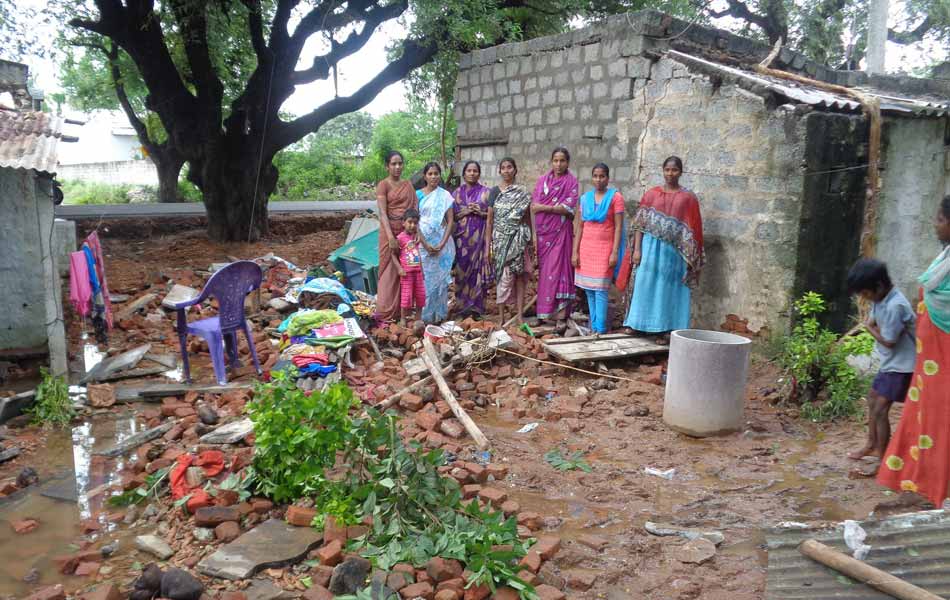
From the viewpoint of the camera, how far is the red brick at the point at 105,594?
2.89 metres

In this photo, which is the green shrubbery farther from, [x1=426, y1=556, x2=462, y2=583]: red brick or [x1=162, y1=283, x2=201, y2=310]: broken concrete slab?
[x1=162, y1=283, x2=201, y2=310]: broken concrete slab

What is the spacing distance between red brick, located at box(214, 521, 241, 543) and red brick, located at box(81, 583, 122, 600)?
52 cm

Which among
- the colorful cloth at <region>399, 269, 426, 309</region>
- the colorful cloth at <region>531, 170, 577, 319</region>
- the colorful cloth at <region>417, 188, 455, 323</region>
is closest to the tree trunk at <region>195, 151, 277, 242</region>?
the colorful cloth at <region>417, 188, 455, 323</region>

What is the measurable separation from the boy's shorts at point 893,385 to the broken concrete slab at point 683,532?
1.43m

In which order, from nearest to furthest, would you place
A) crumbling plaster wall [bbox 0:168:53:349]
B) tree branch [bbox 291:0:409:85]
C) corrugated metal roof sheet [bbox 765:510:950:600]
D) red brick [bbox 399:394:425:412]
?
corrugated metal roof sheet [bbox 765:510:950:600]
red brick [bbox 399:394:425:412]
crumbling plaster wall [bbox 0:168:53:349]
tree branch [bbox 291:0:409:85]

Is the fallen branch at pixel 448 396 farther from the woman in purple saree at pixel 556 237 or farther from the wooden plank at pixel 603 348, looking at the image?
the woman in purple saree at pixel 556 237

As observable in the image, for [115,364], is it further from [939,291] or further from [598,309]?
[939,291]

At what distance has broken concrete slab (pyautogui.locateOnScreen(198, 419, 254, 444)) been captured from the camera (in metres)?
4.57

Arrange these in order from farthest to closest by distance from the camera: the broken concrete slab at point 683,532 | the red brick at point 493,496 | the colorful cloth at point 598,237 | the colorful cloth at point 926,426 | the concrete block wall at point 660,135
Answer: the colorful cloth at point 598,237 → the concrete block wall at point 660,135 → the red brick at point 493,496 → the broken concrete slab at point 683,532 → the colorful cloth at point 926,426

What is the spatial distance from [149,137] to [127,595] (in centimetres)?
1887

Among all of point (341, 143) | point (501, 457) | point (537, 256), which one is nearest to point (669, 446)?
point (501, 457)

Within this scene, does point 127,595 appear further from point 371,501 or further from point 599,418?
point 599,418

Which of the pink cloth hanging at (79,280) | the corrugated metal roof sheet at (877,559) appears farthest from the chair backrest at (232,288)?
the corrugated metal roof sheet at (877,559)

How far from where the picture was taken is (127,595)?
119 inches
